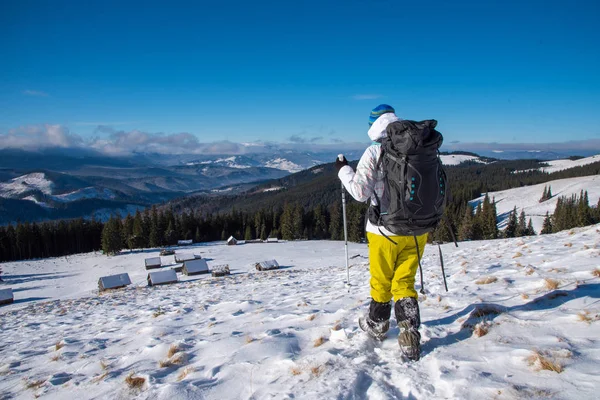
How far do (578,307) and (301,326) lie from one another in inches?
175

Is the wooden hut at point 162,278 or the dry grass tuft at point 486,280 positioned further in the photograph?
the wooden hut at point 162,278

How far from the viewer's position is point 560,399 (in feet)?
9.21

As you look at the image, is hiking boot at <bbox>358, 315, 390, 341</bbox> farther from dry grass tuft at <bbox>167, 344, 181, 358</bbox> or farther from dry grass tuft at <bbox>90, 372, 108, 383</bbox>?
dry grass tuft at <bbox>90, 372, 108, 383</bbox>

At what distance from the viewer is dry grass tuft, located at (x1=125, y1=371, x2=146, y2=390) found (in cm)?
416

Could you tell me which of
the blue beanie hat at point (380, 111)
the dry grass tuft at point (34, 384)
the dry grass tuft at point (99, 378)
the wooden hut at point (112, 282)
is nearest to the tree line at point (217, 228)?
the wooden hut at point (112, 282)

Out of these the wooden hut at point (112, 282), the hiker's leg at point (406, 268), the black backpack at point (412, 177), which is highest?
the black backpack at point (412, 177)

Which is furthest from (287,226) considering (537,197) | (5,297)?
(537,197)

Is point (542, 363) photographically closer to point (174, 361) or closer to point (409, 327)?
point (409, 327)

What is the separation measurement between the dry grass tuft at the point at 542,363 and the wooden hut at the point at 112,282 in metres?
39.0

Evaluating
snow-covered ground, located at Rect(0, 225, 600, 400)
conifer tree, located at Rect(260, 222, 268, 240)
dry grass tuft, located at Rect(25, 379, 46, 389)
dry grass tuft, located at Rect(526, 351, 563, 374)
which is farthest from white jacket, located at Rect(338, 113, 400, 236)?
conifer tree, located at Rect(260, 222, 268, 240)

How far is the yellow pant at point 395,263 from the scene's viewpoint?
14.4 ft

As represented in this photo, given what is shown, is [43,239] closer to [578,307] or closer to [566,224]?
[578,307]

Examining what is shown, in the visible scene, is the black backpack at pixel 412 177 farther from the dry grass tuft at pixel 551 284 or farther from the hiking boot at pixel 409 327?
the dry grass tuft at pixel 551 284

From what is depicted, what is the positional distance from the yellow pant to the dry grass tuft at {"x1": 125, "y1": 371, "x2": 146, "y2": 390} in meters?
3.51
